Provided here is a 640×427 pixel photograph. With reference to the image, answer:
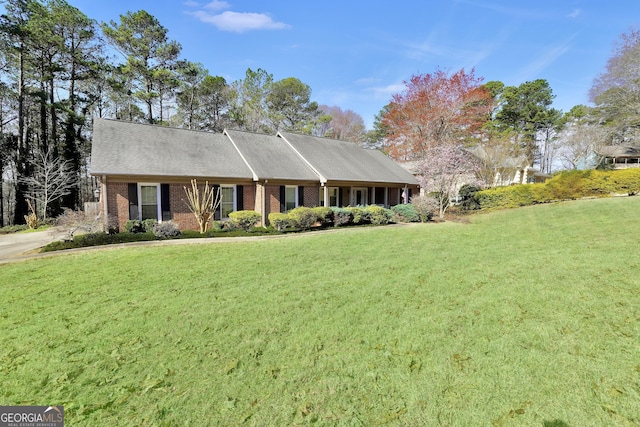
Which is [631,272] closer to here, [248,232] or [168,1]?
[248,232]

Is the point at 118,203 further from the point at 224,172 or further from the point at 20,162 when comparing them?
the point at 20,162

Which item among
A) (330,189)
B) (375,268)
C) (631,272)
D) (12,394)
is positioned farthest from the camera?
→ (330,189)

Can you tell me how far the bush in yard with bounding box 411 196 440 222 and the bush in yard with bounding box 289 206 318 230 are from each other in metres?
7.09

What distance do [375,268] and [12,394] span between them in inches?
223

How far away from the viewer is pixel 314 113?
32.6 m

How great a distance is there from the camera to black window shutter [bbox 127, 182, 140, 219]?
11797mm

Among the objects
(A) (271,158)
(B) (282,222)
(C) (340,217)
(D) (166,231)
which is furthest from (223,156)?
(C) (340,217)

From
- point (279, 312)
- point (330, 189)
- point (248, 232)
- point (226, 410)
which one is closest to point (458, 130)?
point (330, 189)

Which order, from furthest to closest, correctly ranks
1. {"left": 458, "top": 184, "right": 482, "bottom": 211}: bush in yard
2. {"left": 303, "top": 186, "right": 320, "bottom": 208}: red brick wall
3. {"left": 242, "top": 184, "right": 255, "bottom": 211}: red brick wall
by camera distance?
1. {"left": 458, "top": 184, "right": 482, "bottom": 211}: bush in yard
2. {"left": 303, "top": 186, "right": 320, "bottom": 208}: red brick wall
3. {"left": 242, "top": 184, "right": 255, "bottom": 211}: red brick wall

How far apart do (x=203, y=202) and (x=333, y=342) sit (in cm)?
1035

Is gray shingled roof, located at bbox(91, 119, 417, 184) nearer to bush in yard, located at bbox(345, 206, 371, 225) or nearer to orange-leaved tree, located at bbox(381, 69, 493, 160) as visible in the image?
bush in yard, located at bbox(345, 206, 371, 225)

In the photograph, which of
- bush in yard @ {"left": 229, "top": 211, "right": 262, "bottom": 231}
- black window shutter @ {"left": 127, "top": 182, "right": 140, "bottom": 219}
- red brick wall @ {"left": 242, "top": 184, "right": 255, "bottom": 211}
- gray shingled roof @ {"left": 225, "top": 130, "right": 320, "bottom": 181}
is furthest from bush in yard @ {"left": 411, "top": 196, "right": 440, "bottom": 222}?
black window shutter @ {"left": 127, "top": 182, "right": 140, "bottom": 219}

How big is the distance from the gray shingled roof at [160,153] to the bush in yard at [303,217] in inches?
142

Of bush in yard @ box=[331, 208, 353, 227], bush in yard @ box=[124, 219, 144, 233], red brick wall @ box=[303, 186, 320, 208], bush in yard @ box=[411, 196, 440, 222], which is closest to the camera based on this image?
bush in yard @ box=[124, 219, 144, 233]
